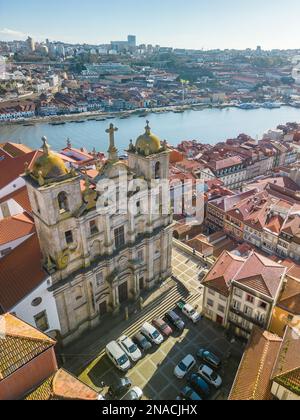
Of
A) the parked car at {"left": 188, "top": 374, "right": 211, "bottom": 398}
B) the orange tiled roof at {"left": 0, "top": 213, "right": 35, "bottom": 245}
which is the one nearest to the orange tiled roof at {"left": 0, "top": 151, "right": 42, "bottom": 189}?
the orange tiled roof at {"left": 0, "top": 213, "right": 35, "bottom": 245}

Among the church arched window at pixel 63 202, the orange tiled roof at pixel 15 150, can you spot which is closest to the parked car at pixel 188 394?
the church arched window at pixel 63 202

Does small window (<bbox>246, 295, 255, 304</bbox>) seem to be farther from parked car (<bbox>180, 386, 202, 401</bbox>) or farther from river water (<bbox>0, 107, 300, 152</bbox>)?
Answer: river water (<bbox>0, 107, 300, 152</bbox>)

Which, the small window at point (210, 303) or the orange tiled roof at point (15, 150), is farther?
the orange tiled roof at point (15, 150)

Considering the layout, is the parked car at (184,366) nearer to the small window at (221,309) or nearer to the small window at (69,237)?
the small window at (221,309)

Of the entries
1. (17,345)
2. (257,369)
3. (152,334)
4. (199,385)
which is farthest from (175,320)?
(17,345)

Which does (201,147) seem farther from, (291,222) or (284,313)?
(284,313)

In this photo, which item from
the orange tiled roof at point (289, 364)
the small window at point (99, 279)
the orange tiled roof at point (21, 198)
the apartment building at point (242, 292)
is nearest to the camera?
the orange tiled roof at point (289, 364)

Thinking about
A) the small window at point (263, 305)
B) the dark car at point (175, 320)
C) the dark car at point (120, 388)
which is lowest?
the dark car at point (120, 388)
